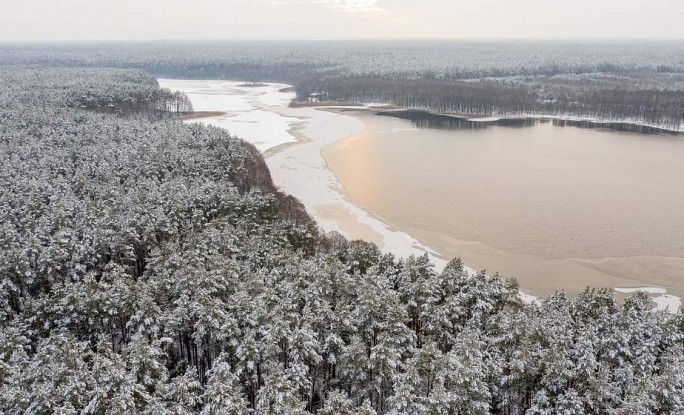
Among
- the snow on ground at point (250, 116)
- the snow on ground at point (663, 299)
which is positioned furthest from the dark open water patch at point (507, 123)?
the snow on ground at point (663, 299)

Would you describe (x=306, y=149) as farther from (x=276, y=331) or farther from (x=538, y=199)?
(x=276, y=331)

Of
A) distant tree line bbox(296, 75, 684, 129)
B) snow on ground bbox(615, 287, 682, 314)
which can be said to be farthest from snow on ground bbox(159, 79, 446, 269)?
distant tree line bbox(296, 75, 684, 129)

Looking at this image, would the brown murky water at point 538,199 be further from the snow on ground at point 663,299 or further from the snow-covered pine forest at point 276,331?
the snow-covered pine forest at point 276,331

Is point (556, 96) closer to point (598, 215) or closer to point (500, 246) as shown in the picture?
point (598, 215)

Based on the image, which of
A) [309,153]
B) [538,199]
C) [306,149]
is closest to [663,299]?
[538,199]

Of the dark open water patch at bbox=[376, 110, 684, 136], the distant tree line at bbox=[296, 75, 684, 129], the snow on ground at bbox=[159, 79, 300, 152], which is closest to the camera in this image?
the snow on ground at bbox=[159, 79, 300, 152]

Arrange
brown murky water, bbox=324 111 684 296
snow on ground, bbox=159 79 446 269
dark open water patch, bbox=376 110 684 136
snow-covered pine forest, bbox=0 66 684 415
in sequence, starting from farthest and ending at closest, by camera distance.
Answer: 1. dark open water patch, bbox=376 110 684 136
2. snow on ground, bbox=159 79 446 269
3. brown murky water, bbox=324 111 684 296
4. snow-covered pine forest, bbox=0 66 684 415

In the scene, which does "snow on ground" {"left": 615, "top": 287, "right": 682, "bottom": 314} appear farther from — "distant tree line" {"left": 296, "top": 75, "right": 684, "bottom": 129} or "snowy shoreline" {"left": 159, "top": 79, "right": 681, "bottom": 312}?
"distant tree line" {"left": 296, "top": 75, "right": 684, "bottom": 129}
